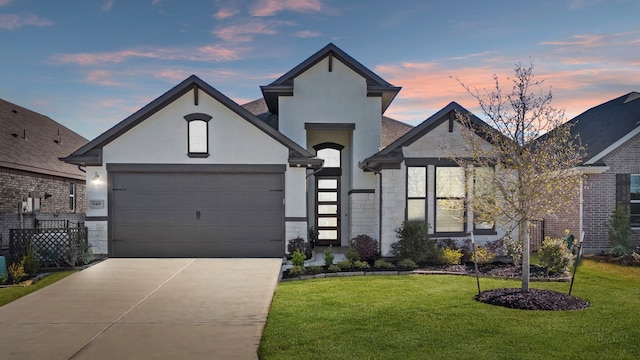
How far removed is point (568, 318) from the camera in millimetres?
8203

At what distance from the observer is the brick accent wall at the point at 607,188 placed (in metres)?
16.6

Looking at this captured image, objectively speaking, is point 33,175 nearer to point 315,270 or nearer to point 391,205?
point 315,270

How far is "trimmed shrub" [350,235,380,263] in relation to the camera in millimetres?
14570

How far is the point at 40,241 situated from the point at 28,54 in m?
8.80

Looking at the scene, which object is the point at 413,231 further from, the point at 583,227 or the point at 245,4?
the point at 245,4

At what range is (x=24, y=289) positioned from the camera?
36.1 ft

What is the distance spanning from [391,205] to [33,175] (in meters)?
15.7

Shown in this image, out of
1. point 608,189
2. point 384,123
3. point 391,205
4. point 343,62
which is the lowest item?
point 391,205

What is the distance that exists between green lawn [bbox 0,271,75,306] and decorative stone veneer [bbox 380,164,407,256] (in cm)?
864

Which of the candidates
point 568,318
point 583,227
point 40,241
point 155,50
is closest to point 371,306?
point 568,318

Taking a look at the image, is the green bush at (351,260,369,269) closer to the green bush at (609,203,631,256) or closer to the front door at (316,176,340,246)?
the front door at (316,176,340,246)

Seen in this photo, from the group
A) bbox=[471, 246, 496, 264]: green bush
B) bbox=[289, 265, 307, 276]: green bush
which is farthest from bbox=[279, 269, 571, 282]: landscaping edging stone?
bbox=[471, 246, 496, 264]: green bush

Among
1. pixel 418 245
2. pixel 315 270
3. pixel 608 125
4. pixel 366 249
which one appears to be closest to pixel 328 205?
pixel 366 249

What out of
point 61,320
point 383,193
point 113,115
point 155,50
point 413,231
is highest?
point 155,50
